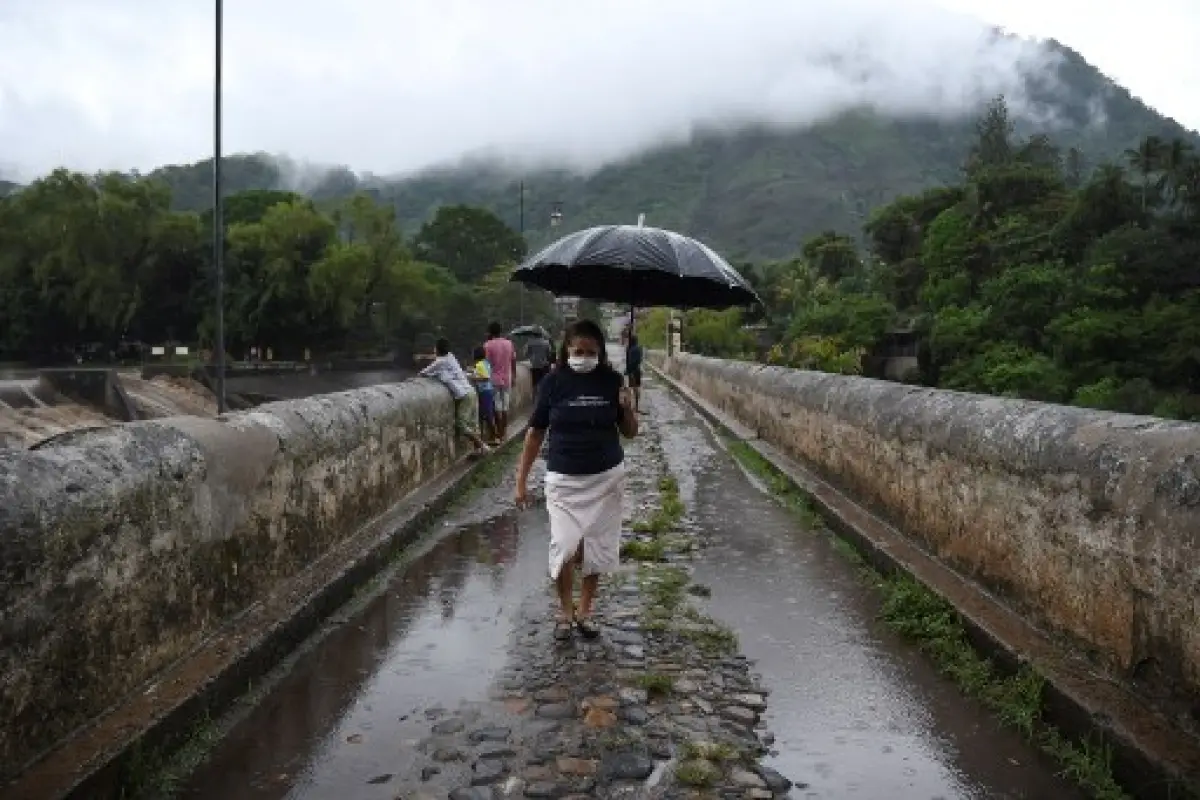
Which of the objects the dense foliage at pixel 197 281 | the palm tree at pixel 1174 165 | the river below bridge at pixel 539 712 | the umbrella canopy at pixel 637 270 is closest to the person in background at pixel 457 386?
the river below bridge at pixel 539 712

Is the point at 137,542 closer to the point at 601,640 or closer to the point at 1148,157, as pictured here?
the point at 601,640

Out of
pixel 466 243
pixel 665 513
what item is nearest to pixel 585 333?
pixel 665 513

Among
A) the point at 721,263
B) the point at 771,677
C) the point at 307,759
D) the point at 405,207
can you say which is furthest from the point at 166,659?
the point at 405,207

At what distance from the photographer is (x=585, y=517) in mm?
4887

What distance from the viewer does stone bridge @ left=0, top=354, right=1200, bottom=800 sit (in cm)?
330

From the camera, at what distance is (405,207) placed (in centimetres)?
18600

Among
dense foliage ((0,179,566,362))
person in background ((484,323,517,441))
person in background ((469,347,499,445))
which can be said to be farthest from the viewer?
dense foliage ((0,179,566,362))

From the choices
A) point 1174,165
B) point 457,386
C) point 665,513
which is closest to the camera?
point 665,513

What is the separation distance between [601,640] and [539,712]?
995mm

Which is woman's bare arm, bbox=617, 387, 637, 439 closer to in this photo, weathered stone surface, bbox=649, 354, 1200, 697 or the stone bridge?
the stone bridge

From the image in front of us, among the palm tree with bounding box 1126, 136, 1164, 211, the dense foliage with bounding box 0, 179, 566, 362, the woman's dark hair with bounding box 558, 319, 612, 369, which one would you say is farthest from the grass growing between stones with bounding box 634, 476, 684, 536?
the palm tree with bounding box 1126, 136, 1164, 211

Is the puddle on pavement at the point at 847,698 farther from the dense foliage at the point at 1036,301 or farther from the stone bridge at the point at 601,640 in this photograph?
the dense foliage at the point at 1036,301

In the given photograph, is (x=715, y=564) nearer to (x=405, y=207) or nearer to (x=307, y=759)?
(x=307, y=759)

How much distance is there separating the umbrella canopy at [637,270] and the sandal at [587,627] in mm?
1845
